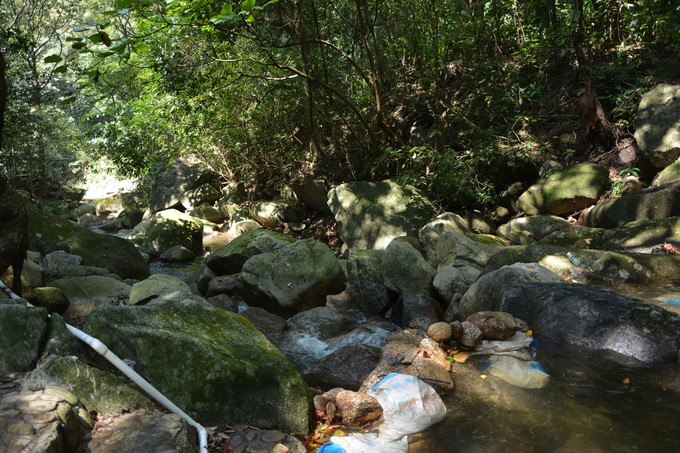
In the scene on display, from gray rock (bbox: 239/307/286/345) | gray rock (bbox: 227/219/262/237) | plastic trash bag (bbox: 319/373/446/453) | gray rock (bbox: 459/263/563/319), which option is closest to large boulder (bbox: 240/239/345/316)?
gray rock (bbox: 239/307/286/345)

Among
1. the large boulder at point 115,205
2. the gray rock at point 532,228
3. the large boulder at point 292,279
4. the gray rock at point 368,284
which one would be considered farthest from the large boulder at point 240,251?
the large boulder at point 115,205

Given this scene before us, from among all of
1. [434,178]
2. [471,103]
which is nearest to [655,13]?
[471,103]

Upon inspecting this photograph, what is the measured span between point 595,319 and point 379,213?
6.28 meters

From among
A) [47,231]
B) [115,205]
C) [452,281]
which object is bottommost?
[452,281]

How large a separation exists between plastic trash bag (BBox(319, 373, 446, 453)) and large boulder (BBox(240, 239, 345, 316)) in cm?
324

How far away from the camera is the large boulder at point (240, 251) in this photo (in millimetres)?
8680

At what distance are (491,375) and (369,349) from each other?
1.16m

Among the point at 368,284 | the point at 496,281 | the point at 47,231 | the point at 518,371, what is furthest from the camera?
the point at 47,231

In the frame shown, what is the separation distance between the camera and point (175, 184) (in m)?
16.5

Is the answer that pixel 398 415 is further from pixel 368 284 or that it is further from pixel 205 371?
pixel 368 284

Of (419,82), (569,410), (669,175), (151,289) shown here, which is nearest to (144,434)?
(569,410)

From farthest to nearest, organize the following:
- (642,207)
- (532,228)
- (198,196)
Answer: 1. (198,196)
2. (532,228)
3. (642,207)

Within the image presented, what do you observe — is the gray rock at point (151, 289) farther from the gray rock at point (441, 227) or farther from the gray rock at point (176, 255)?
the gray rock at point (441, 227)

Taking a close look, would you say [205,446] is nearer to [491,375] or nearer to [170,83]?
[491,375]
